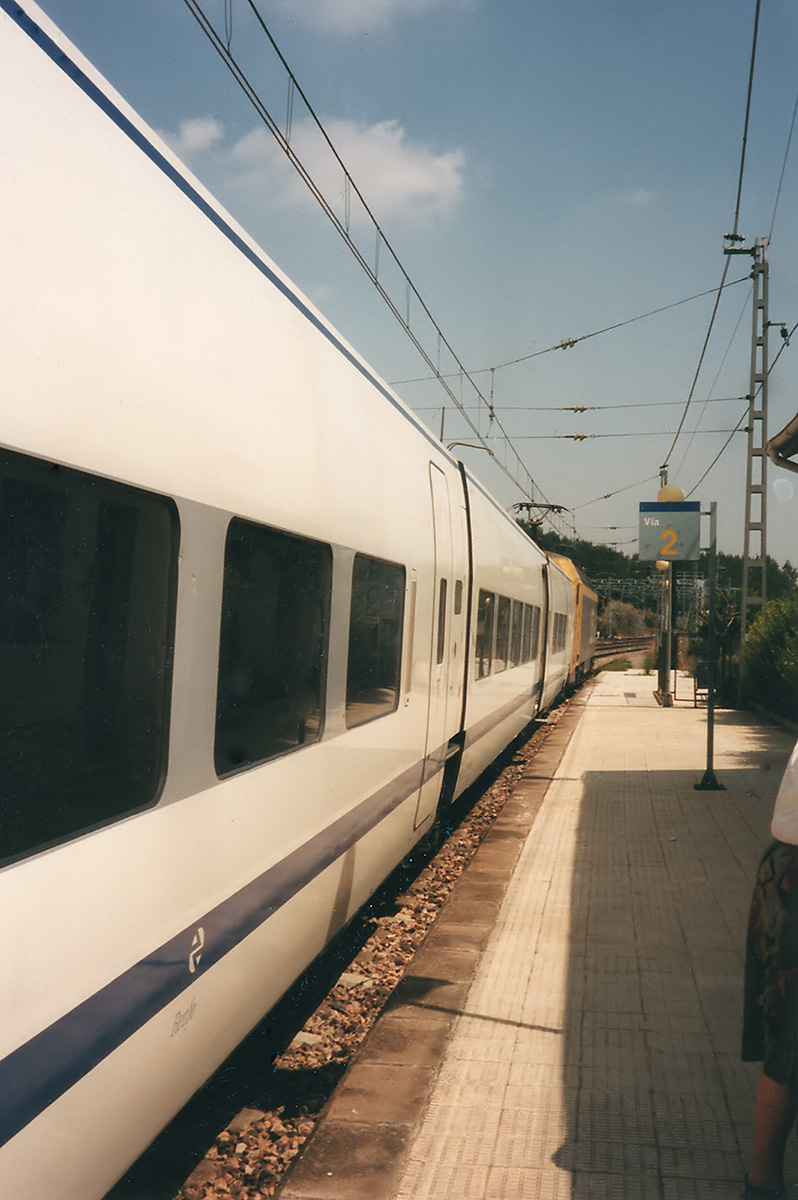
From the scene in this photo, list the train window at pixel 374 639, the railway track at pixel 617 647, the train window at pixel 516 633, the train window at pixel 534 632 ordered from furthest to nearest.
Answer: the railway track at pixel 617 647, the train window at pixel 534 632, the train window at pixel 516 633, the train window at pixel 374 639

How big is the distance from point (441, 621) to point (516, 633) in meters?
5.49

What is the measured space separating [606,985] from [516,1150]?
1.72 m

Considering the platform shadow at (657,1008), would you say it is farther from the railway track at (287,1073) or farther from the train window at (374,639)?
the train window at (374,639)

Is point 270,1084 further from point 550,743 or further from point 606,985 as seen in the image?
point 550,743

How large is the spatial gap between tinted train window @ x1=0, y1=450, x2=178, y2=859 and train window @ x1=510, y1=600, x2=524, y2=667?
927 centimetres

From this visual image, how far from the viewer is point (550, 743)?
51.3 feet

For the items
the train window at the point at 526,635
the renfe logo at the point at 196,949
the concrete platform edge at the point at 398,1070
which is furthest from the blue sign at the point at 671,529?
the renfe logo at the point at 196,949

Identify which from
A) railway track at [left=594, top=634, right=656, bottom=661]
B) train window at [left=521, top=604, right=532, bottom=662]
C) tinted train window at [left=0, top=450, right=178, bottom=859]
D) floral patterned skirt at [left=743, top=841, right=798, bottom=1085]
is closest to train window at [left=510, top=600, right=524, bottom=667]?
train window at [left=521, top=604, right=532, bottom=662]

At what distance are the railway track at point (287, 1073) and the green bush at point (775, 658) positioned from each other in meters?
10.6

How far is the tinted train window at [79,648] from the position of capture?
2074mm

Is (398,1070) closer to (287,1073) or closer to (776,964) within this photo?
(287,1073)

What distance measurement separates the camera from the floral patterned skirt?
118 inches

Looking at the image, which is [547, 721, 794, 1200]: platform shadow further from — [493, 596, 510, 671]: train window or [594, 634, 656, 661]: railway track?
[594, 634, 656, 661]: railway track

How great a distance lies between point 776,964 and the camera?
3.04 metres
